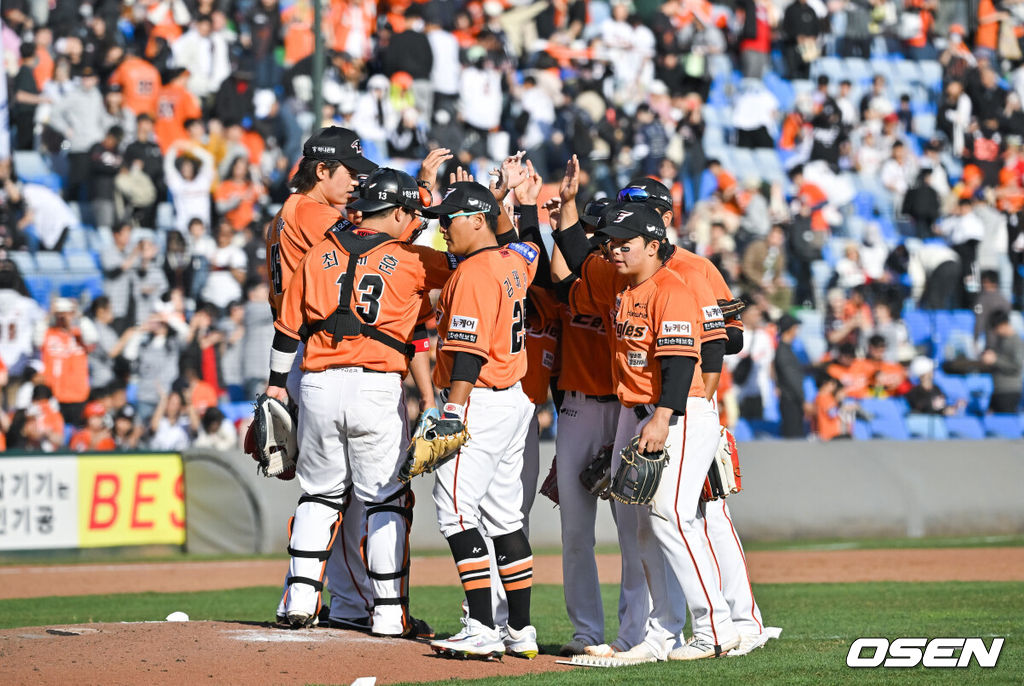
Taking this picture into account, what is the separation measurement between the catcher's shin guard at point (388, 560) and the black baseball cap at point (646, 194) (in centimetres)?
203

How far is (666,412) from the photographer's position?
6586 millimetres

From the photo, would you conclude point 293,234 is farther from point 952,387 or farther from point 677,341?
point 952,387

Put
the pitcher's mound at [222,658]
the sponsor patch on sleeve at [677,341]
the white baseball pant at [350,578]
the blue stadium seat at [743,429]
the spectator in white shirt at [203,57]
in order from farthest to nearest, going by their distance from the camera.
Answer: the spectator in white shirt at [203,57]
the blue stadium seat at [743,429]
the white baseball pant at [350,578]
the sponsor patch on sleeve at [677,341]
the pitcher's mound at [222,658]

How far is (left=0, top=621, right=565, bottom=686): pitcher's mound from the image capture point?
624 cm

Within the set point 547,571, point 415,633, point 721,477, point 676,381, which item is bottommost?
point 547,571

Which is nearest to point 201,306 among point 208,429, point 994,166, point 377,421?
point 208,429

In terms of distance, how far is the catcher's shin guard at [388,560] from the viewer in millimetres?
7344

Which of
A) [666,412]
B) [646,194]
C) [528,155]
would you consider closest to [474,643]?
[666,412]

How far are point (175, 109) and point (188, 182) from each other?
1.65 meters

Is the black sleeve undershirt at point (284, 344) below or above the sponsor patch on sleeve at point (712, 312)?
below

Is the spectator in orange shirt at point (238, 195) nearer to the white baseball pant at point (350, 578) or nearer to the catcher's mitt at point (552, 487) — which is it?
the white baseball pant at point (350, 578)

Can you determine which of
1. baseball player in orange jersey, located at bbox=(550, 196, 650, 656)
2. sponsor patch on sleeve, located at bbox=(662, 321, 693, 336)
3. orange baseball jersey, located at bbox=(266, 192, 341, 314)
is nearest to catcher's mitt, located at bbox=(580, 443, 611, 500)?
baseball player in orange jersey, located at bbox=(550, 196, 650, 656)

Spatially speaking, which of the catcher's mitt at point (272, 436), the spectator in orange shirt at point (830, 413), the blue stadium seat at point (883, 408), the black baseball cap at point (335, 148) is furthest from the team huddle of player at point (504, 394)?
the blue stadium seat at point (883, 408)

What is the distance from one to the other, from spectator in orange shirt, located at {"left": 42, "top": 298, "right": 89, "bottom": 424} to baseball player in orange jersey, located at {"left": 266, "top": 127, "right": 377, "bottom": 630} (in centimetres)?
685
